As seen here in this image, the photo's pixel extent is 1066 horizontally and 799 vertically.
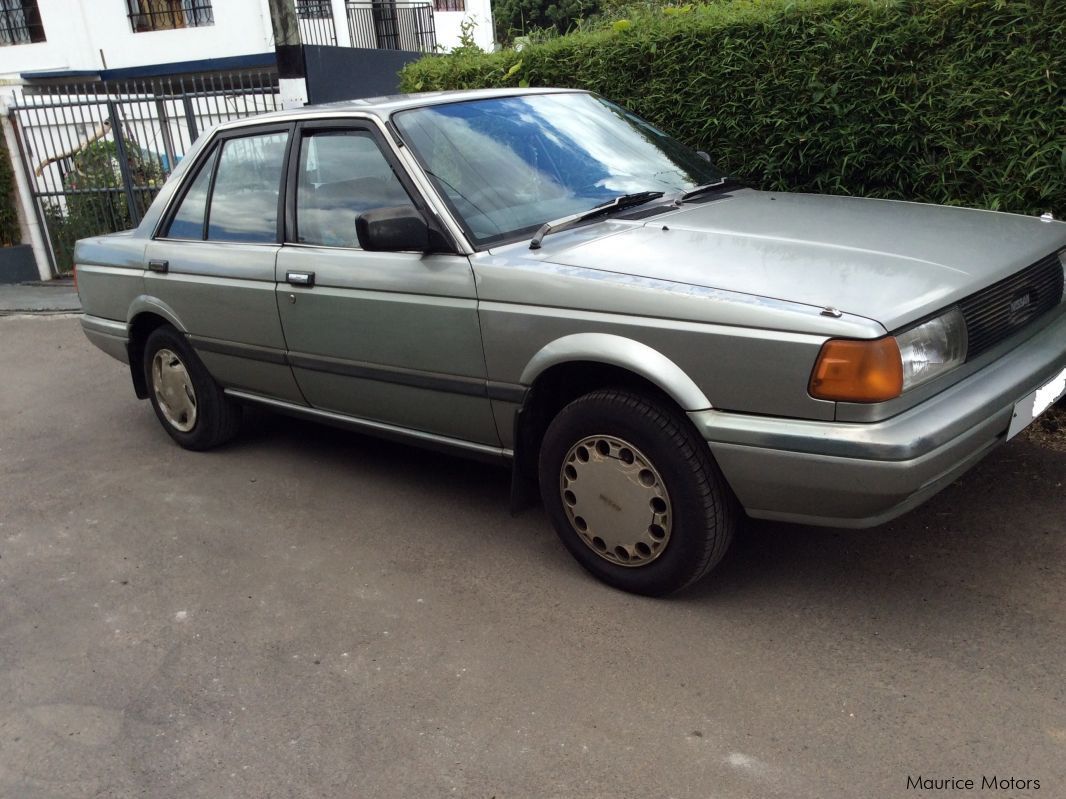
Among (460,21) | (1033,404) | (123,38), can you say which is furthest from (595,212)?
(460,21)

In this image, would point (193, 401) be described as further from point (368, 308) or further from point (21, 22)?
point (21, 22)

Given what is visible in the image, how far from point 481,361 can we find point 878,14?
123 inches

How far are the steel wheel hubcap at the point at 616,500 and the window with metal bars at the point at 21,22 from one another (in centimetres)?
2658

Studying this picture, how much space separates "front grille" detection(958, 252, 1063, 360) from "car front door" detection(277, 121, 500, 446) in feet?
5.54

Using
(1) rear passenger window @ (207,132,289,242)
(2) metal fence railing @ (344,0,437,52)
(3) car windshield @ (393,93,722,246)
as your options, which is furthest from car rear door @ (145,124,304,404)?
(2) metal fence railing @ (344,0,437,52)

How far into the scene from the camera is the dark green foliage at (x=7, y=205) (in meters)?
11.4

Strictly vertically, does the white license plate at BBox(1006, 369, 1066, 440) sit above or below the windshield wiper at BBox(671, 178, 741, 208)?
below

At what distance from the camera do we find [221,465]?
529cm

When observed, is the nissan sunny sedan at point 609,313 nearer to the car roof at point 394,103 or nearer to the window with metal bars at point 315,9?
the car roof at point 394,103

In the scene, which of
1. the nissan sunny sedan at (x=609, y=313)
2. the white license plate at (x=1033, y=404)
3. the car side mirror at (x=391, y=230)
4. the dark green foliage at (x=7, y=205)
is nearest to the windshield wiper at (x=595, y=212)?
the nissan sunny sedan at (x=609, y=313)

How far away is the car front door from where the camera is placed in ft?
12.3

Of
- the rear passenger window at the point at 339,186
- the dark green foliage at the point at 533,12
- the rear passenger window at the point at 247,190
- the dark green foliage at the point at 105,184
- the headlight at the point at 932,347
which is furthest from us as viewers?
the dark green foliage at the point at 533,12

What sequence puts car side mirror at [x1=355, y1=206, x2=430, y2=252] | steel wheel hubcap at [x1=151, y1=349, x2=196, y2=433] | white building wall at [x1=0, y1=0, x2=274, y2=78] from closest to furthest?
car side mirror at [x1=355, y1=206, x2=430, y2=252]
steel wheel hubcap at [x1=151, y1=349, x2=196, y2=433]
white building wall at [x1=0, y1=0, x2=274, y2=78]

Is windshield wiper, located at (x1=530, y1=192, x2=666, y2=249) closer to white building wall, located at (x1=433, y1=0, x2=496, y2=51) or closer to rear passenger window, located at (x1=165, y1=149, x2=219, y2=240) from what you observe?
rear passenger window, located at (x1=165, y1=149, x2=219, y2=240)
